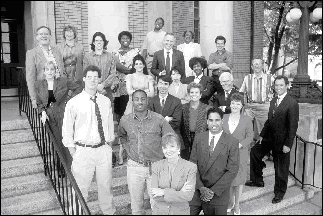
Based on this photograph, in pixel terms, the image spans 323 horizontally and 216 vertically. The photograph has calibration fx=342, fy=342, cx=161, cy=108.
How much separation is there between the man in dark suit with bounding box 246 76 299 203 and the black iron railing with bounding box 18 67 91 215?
10.5 ft

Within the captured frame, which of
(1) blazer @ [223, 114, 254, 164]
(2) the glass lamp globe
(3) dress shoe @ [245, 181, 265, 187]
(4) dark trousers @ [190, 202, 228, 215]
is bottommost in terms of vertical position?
(3) dress shoe @ [245, 181, 265, 187]

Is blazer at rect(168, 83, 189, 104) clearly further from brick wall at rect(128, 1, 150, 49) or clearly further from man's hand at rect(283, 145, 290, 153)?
brick wall at rect(128, 1, 150, 49)

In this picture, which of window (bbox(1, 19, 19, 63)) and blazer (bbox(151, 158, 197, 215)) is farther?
window (bbox(1, 19, 19, 63))

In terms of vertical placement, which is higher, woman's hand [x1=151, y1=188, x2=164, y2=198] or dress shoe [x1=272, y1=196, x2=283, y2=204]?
woman's hand [x1=151, y1=188, x2=164, y2=198]

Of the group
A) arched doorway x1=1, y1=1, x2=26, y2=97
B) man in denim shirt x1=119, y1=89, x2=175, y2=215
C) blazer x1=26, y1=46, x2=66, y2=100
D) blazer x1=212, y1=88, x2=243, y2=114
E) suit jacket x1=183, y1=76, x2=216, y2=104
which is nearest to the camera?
man in denim shirt x1=119, y1=89, x2=175, y2=215

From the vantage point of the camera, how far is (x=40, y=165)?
549 cm

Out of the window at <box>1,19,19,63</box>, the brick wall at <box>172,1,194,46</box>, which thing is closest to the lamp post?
the brick wall at <box>172,1,194,46</box>

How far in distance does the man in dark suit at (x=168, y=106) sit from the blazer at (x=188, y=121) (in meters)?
0.10

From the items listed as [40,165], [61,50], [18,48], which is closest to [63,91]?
[61,50]

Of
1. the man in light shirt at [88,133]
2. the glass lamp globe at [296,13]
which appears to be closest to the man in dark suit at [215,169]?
the man in light shirt at [88,133]

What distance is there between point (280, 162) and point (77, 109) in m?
3.51

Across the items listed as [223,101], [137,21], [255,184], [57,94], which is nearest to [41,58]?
[57,94]

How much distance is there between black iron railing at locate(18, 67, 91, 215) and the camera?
12.4 ft

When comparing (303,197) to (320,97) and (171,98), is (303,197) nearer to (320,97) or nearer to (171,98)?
(171,98)
